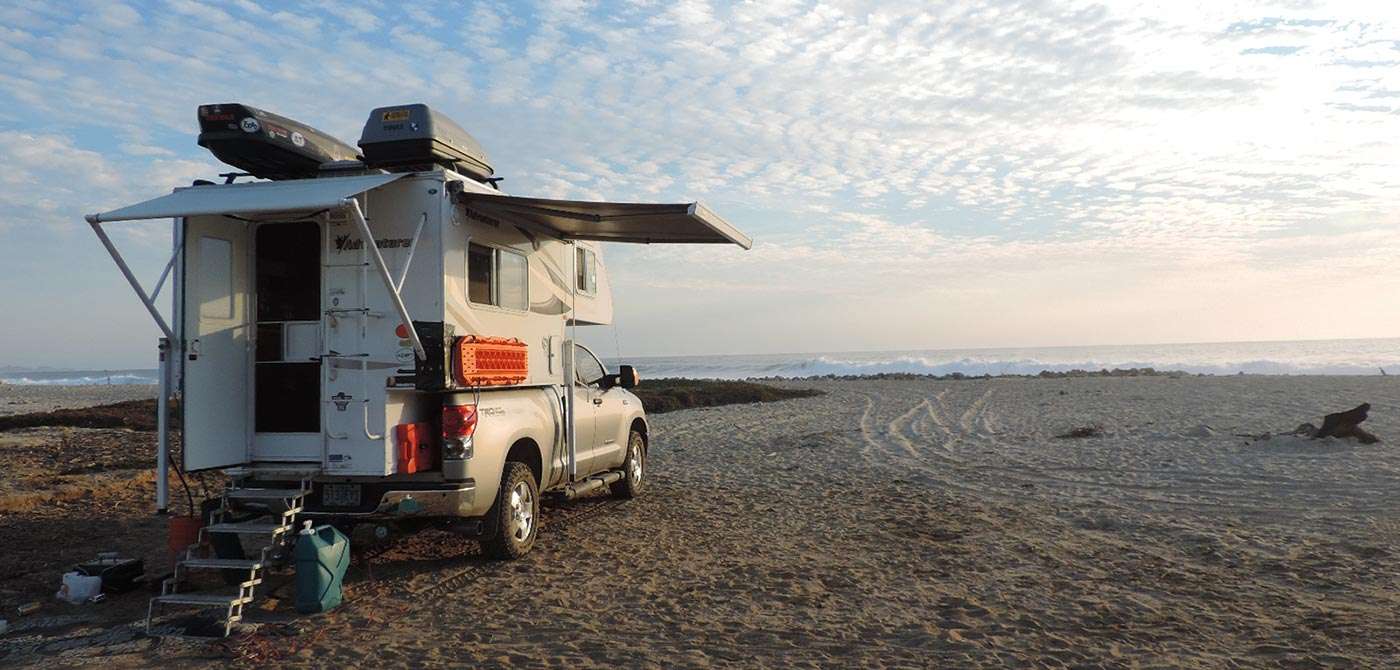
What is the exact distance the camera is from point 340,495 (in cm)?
595

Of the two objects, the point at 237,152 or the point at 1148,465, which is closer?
the point at 237,152

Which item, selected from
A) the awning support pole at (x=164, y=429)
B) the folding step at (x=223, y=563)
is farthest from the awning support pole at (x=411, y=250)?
the folding step at (x=223, y=563)

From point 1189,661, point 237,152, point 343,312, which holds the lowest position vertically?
point 1189,661

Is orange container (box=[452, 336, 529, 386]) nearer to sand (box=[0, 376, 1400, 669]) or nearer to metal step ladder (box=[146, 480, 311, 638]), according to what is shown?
metal step ladder (box=[146, 480, 311, 638])

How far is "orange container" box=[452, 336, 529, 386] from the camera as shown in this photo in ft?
19.5

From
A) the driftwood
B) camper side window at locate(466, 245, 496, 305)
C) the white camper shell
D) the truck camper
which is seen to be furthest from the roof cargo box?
the driftwood

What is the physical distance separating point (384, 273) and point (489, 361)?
122 cm

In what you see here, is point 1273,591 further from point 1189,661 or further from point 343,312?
point 343,312

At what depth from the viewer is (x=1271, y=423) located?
14.9 m

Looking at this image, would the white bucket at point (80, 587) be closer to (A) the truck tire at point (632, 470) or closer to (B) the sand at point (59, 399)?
(A) the truck tire at point (632, 470)

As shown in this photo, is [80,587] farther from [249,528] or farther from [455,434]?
[455,434]

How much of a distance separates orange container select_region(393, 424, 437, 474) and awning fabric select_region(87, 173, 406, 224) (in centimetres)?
153

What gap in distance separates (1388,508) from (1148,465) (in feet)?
10.9

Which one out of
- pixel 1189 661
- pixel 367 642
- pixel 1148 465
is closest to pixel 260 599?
pixel 367 642
